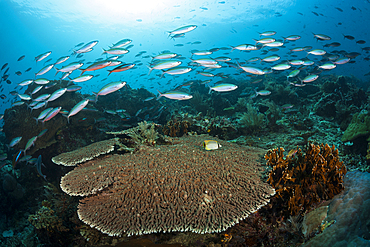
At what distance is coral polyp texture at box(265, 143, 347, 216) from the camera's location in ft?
9.18

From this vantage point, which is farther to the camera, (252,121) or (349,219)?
(252,121)

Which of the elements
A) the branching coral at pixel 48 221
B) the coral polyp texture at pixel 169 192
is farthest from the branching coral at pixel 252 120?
the branching coral at pixel 48 221

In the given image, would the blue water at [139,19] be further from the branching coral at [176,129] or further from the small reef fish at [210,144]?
the small reef fish at [210,144]

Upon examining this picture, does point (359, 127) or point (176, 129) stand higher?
point (359, 127)

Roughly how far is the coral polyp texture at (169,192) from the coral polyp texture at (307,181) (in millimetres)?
346

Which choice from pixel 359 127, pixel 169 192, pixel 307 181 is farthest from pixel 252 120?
pixel 169 192

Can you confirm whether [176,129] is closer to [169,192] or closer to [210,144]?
[210,144]

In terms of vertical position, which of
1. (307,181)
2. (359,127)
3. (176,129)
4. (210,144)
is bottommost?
(176,129)

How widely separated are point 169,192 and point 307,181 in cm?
263

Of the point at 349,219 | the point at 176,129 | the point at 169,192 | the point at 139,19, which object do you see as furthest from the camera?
the point at 139,19

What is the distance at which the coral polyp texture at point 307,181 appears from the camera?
280 cm

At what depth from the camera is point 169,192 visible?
2.75m

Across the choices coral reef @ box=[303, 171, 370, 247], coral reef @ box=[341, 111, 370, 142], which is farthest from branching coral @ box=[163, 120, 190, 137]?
coral reef @ box=[341, 111, 370, 142]

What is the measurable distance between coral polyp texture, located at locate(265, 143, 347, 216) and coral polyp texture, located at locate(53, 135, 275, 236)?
346mm
